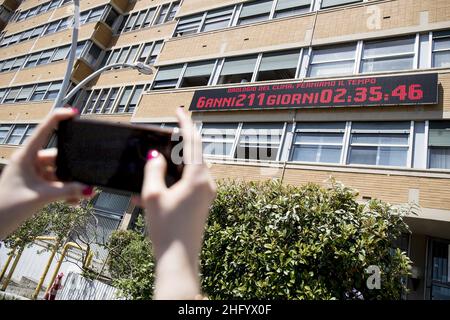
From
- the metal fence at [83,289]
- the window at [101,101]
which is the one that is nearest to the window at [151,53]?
the window at [101,101]

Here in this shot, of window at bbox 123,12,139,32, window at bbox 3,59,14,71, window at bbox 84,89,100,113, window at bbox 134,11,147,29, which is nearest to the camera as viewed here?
window at bbox 84,89,100,113

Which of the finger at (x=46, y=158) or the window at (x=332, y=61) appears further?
the window at (x=332, y=61)

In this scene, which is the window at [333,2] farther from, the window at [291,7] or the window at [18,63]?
the window at [18,63]

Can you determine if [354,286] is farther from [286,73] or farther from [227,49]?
[227,49]

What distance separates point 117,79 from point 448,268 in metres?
21.3

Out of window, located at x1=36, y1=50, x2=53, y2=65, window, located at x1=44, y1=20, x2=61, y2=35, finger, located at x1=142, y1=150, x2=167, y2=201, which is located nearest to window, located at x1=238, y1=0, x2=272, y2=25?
finger, located at x1=142, y1=150, x2=167, y2=201

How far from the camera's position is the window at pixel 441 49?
393 inches

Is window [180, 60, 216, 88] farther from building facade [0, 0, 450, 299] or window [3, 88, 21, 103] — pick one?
window [3, 88, 21, 103]

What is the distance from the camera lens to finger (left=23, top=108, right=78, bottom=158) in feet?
4.17

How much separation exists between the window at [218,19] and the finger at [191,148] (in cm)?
1622

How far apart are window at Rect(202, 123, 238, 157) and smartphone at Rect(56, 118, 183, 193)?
35.9 feet

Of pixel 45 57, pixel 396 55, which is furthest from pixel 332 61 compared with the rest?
pixel 45 57
